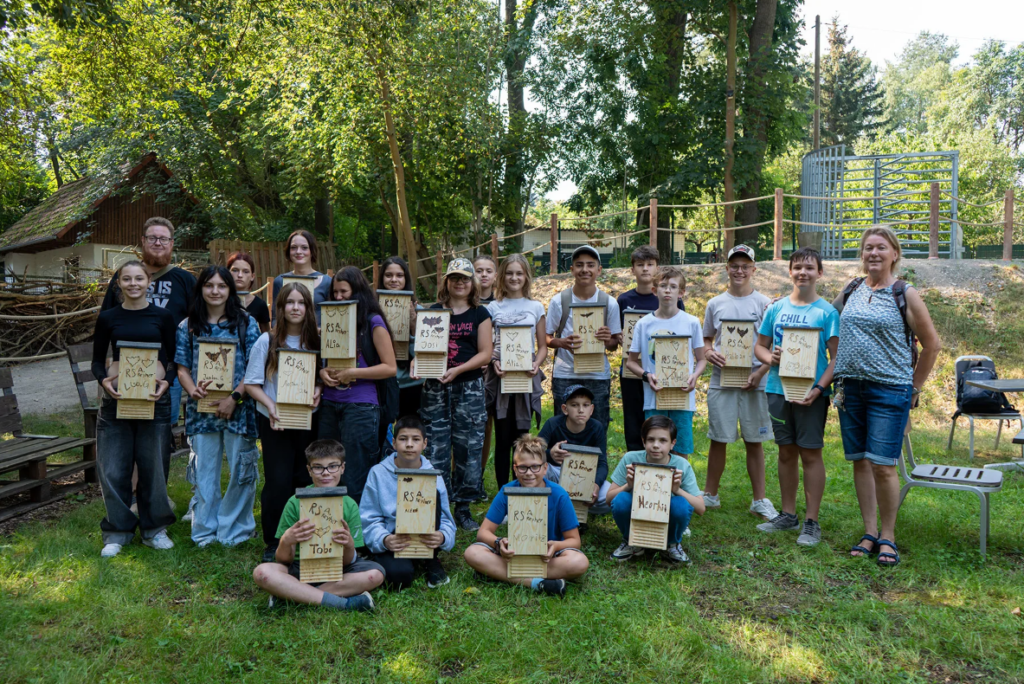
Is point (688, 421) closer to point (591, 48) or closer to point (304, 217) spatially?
point (591, 48)

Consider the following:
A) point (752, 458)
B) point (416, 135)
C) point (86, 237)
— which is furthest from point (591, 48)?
point (86, 237)

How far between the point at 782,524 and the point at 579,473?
160 cm

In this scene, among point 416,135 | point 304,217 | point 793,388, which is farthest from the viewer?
point 304,217

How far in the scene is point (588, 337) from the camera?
216 inches

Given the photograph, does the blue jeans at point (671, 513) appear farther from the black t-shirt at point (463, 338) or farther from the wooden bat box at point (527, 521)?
the black t-shirt at point (463, 338)

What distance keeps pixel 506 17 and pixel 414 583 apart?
56.3 ft

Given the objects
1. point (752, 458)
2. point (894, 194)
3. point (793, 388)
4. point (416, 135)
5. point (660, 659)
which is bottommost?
point (660, 659)

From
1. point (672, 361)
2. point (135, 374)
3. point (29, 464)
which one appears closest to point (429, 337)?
point (672, 361)

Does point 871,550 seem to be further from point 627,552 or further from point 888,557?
point 627,552

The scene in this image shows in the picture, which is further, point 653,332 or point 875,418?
point 653,332

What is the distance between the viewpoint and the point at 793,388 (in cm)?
496

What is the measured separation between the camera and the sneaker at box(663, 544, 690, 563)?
15.6ft

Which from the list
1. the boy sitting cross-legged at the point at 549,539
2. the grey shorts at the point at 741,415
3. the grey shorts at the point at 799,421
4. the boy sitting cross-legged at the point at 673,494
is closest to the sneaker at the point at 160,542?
the boy sitting cross-legged at the point at 549,539

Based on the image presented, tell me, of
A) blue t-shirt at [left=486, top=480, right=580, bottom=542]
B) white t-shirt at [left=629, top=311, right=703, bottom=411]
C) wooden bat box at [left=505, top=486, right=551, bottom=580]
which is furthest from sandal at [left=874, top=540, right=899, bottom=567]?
wooden bat box at [left=505, top=486, right=551, bottom=580]
